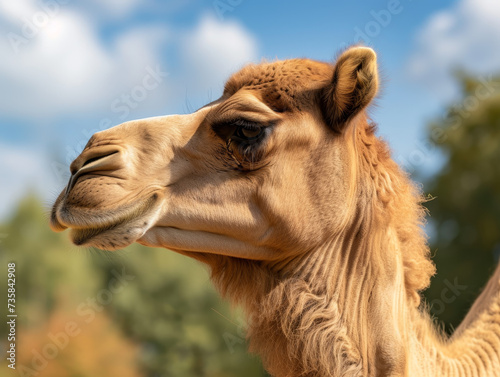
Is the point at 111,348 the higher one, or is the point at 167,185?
the point at 167,185

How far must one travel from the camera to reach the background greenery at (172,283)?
75.6ft

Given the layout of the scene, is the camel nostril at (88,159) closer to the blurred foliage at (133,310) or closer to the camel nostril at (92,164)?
the camel nostril at (92,164)

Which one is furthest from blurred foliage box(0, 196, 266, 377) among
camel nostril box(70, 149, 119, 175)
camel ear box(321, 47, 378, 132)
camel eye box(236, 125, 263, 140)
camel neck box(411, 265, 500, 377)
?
camel ear box(321, 47, 378, 132)

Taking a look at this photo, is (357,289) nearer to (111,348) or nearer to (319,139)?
(319,139)

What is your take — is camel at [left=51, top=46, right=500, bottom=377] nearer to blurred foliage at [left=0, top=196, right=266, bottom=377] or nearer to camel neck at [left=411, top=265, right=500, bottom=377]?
camel neck at [left=411, top=265, right=500, bottom=377]

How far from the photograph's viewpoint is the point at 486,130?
27.9 meters

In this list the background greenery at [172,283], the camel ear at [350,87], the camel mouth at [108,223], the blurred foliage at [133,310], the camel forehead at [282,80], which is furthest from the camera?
the blurred foliage at [133,310]

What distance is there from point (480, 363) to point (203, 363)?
24.6 meters

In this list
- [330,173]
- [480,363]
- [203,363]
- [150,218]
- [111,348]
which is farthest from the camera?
[203,363]

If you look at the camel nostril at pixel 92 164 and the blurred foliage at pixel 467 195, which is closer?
the camel nostril at pixel 92 164

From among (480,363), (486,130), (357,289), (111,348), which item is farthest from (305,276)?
(486,130)

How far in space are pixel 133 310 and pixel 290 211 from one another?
81.9 ft

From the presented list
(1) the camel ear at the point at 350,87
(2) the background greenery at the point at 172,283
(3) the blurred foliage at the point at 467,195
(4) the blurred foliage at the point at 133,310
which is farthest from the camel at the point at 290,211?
(4) the blurred foliage at the point at 133,310

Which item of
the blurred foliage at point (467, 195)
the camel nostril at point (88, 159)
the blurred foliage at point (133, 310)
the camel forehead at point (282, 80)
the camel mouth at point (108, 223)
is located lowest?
the blurred foliage at point (133, 310)
